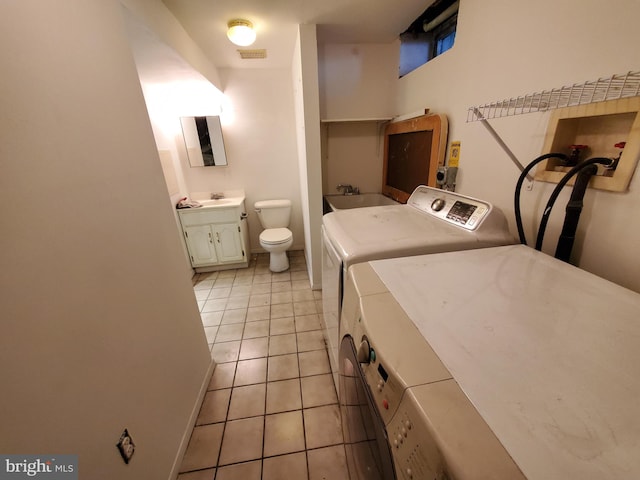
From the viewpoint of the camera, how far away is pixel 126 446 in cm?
84

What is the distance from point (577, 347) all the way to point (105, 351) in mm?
1282

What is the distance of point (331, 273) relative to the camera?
1303 mm

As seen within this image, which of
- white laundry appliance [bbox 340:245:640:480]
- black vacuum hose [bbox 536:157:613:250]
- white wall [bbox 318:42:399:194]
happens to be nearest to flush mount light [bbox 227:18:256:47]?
white wall [bbox 318:42:399:194]

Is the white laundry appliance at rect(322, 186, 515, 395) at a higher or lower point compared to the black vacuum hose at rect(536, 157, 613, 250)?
lower

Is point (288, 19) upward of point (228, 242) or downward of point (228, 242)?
upward

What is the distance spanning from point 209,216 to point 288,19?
193 cm

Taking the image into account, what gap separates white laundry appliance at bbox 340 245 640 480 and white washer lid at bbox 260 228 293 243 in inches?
75.1

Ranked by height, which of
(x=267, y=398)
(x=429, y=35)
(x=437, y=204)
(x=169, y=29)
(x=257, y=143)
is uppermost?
(x=429, y=35)

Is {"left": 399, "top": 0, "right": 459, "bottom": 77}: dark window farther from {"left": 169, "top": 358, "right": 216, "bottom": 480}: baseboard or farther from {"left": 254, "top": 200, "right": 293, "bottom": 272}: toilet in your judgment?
{"left": 169, "top": 358, "right": 216, "bottom": 480}: baseboard

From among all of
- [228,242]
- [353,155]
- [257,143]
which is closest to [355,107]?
[353,155]

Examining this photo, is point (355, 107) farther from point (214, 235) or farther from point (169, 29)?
point (214, 235)

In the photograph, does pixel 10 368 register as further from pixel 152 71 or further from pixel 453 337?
pixel 152 71

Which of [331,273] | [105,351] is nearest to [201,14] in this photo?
[331,273]

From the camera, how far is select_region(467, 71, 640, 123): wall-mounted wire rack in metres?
0.70
